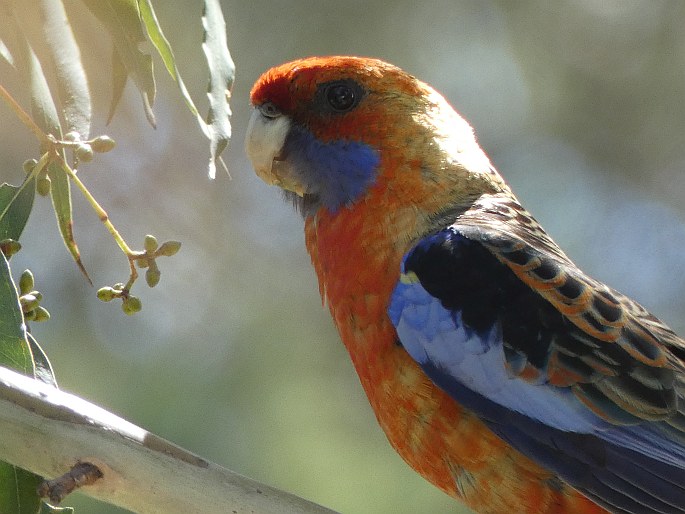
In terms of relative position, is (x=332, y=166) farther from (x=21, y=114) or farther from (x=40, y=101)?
(x=21, y=114)

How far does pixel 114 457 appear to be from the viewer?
2.19 meters

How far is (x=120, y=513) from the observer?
237 inches

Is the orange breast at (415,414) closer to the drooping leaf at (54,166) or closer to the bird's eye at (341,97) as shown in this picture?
the bird's eye at (341,97)

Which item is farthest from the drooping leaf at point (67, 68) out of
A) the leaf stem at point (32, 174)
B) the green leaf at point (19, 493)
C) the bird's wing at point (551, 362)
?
the bird's wing at point (551, 362)

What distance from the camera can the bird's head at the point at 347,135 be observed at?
3250mm

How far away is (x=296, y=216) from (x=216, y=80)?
3.71 meters

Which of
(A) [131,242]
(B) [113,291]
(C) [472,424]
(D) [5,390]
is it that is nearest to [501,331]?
(C) [472,424]

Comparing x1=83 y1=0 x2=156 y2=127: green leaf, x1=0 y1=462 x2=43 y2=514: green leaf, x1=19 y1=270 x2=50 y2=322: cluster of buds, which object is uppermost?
x1=83 y1=0 x2=156 y2=127: green leaf

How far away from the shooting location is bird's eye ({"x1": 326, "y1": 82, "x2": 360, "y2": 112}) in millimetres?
3332

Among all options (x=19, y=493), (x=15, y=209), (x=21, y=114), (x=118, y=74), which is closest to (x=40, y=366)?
(x=19, y=493)

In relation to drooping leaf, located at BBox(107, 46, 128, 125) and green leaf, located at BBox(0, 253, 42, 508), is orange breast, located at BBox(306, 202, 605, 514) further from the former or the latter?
green leaf, located at BBox(0, 253, 42, 508)

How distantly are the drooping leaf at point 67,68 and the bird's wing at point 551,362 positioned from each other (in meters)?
1.01

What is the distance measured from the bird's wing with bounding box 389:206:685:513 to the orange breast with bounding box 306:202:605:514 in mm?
41

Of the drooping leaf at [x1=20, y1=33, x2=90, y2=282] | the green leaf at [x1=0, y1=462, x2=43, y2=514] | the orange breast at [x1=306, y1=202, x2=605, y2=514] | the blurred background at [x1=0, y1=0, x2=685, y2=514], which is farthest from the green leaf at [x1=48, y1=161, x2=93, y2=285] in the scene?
the blurred background at [x1=0, y1=0, x2=685, y2=514]
